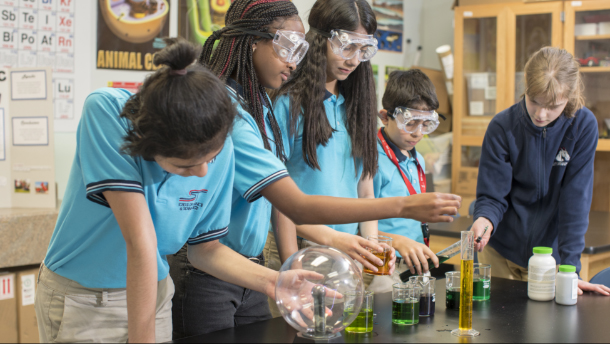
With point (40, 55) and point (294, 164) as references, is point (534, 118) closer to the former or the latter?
point (294, 164)

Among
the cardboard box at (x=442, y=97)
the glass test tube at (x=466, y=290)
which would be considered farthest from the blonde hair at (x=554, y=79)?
the cardboard box at (x=442, y=97)

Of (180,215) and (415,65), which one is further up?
(415,65)

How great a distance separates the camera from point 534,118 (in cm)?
204

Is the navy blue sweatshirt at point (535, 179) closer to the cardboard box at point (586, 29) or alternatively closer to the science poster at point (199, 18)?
the science poster at point (199, 18)

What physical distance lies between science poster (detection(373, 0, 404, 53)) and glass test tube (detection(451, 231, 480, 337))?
12.1 ft

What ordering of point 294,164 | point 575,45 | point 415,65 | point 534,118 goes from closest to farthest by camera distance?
point 294,164
point 534,118
point 575,45
point 415,65

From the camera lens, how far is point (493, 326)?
1361 mm

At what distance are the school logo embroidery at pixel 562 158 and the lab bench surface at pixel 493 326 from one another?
1.94 feet

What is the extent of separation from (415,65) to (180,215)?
418cm

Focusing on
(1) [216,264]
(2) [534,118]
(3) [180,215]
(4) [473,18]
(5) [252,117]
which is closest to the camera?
(3) [180,215]

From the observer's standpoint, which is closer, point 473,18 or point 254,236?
point 254,236

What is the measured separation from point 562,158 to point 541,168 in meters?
0.08

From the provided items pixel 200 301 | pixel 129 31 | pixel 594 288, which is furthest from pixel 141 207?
pixel 129 31

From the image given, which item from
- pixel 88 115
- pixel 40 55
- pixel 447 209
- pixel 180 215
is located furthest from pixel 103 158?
pixel 40 55
